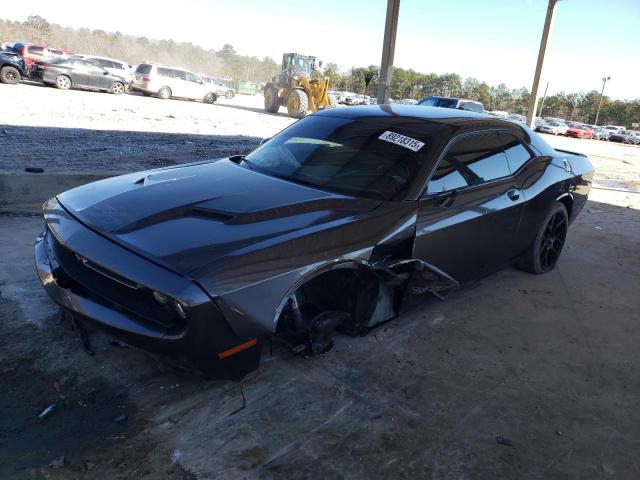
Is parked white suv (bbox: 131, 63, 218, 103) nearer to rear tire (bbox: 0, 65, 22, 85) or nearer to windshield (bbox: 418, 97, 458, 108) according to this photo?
rear tire (bbox: 0, 65, 22, 85)

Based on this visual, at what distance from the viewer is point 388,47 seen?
13.1 metres

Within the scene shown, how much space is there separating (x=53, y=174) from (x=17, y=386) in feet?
12.5

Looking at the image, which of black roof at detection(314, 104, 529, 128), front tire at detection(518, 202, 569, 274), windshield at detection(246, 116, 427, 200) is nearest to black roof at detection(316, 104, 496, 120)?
black roof at detection(314, 104, 529, 128)

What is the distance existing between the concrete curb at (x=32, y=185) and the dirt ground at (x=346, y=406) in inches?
81.2

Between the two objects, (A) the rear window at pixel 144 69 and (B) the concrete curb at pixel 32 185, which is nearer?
(B) the concrete curb at pixel 32 185

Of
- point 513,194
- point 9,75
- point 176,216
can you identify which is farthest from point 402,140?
point 9,75

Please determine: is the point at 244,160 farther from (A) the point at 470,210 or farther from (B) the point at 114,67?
(B) the point at 114,67

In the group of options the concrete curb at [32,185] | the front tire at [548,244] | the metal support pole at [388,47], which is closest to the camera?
the front tire at [548,244]

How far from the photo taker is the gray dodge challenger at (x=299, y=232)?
88.1 inches

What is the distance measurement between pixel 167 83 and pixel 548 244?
21.9 meters

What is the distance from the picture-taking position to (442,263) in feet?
11.0

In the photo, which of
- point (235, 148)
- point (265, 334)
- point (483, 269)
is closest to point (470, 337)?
point (483, 269)

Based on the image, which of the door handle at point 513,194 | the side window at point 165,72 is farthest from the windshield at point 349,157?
the side window at point 165,72

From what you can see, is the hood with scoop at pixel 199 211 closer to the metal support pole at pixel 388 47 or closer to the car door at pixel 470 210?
the car door at pixel 470 210
